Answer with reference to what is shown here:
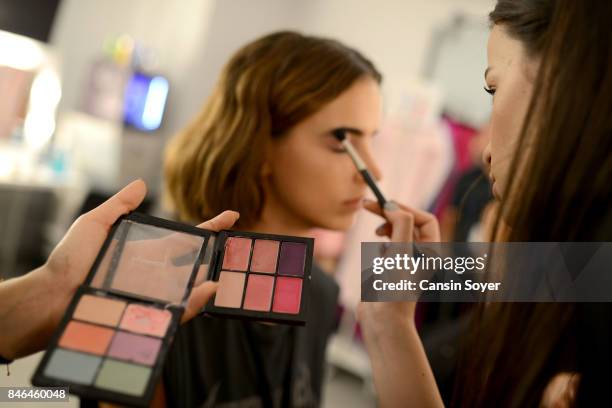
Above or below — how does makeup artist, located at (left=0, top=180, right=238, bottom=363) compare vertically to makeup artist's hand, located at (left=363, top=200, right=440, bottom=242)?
below

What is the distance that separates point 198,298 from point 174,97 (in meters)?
2.10

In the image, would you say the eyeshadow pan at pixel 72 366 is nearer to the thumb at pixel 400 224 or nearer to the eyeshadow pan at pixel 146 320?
the eyeshadow pan at pixel 146 320

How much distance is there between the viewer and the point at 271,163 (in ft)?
2.42

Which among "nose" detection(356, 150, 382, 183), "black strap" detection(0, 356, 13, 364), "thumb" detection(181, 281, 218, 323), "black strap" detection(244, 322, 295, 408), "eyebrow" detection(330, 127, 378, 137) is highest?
"eyebrow" detection(330, 127, 378, 137)

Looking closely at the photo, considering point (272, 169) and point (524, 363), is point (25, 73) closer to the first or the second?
point (272, 169)

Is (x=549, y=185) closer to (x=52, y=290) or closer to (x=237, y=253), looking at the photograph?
(x=237, y=253)

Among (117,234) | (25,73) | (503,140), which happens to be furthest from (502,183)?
(25,73)

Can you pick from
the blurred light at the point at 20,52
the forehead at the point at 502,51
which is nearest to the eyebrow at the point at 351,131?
the forehead at the point at 502,51

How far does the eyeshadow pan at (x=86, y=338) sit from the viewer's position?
32 cm

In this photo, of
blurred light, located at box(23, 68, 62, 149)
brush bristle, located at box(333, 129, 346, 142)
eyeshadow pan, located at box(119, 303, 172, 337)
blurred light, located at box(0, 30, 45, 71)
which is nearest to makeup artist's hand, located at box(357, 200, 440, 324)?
brush bristle, located at box(333, 129, 346, 142)

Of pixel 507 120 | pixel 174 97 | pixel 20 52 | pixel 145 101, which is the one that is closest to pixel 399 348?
pixel 507 120

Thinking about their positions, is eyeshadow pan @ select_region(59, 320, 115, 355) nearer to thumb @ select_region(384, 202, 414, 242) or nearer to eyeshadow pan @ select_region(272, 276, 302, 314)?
eyeshadow pan @ select_region(272, 276, 302, 314)

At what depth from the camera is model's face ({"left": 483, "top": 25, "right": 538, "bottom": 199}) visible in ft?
1.26

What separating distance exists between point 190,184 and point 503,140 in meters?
0.46
